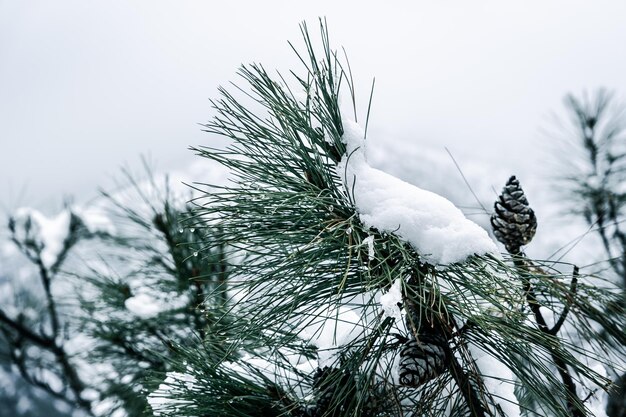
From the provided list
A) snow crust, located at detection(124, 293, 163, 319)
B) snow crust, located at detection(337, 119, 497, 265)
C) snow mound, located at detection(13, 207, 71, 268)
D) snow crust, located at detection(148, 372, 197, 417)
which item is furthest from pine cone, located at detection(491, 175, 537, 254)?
snow mound, located at detection(13, 207, 71, 268)

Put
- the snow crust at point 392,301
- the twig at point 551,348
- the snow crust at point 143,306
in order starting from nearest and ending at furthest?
1. the snow crust at point 392,301
2. the twig at point 551,348
3. the snow crust at point 143,306

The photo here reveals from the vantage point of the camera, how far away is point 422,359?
0.61 meters

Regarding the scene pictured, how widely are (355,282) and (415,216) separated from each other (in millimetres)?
102

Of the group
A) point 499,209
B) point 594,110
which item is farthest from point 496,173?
point 499,209

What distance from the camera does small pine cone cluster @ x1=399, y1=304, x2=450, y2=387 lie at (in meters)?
0.61

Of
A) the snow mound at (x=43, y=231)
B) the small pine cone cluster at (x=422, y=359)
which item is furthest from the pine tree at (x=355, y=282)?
the snow mound at (x=43, y=231)

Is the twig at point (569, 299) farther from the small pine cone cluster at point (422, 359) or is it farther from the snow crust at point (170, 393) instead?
the snow crust at point (170, 393)

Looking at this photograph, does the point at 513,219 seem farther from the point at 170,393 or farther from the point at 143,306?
the point at 143,306

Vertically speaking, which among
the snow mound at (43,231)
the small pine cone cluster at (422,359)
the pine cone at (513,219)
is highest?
the snow mound at (43,231)

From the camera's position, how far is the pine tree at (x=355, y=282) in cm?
61

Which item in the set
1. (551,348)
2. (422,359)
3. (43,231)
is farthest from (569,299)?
(43,231)

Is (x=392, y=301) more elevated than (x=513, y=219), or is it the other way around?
(x=513, y=219)

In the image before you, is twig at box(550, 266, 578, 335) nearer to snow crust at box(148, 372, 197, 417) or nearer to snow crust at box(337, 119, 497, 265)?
snow crust at box(337, 119, 497, 265)

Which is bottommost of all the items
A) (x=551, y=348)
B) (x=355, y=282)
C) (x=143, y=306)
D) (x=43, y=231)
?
(x=551, y=348)
